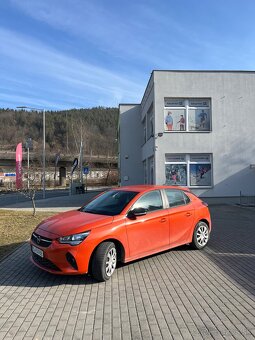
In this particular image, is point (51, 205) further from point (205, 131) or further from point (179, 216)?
point (179, 216)

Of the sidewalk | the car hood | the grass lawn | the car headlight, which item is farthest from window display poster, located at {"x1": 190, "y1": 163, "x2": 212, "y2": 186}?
the car headlight

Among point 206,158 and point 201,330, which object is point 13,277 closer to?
Result: point 201,330

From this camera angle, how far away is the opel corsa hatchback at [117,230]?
6.11 meters

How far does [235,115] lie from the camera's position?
21.5m

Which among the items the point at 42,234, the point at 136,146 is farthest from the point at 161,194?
the point at 136,146

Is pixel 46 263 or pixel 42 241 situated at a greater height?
pixel 42 241

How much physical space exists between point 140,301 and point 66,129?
269ft

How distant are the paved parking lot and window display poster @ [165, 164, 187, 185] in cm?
1316

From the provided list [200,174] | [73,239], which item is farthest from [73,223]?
[200,174]

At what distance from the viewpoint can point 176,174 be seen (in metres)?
21.2

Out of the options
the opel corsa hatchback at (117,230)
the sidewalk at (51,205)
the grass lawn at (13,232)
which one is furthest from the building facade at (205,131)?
the opel corsa hatchback at (117,230)

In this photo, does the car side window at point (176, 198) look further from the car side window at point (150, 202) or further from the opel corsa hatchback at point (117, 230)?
the car side window at point (150, 202)

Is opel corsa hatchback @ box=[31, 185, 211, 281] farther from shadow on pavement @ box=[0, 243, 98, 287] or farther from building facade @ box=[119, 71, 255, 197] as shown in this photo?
building facade @ box=[119, 71, 255, 197]

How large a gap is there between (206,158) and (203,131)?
1513 mm
